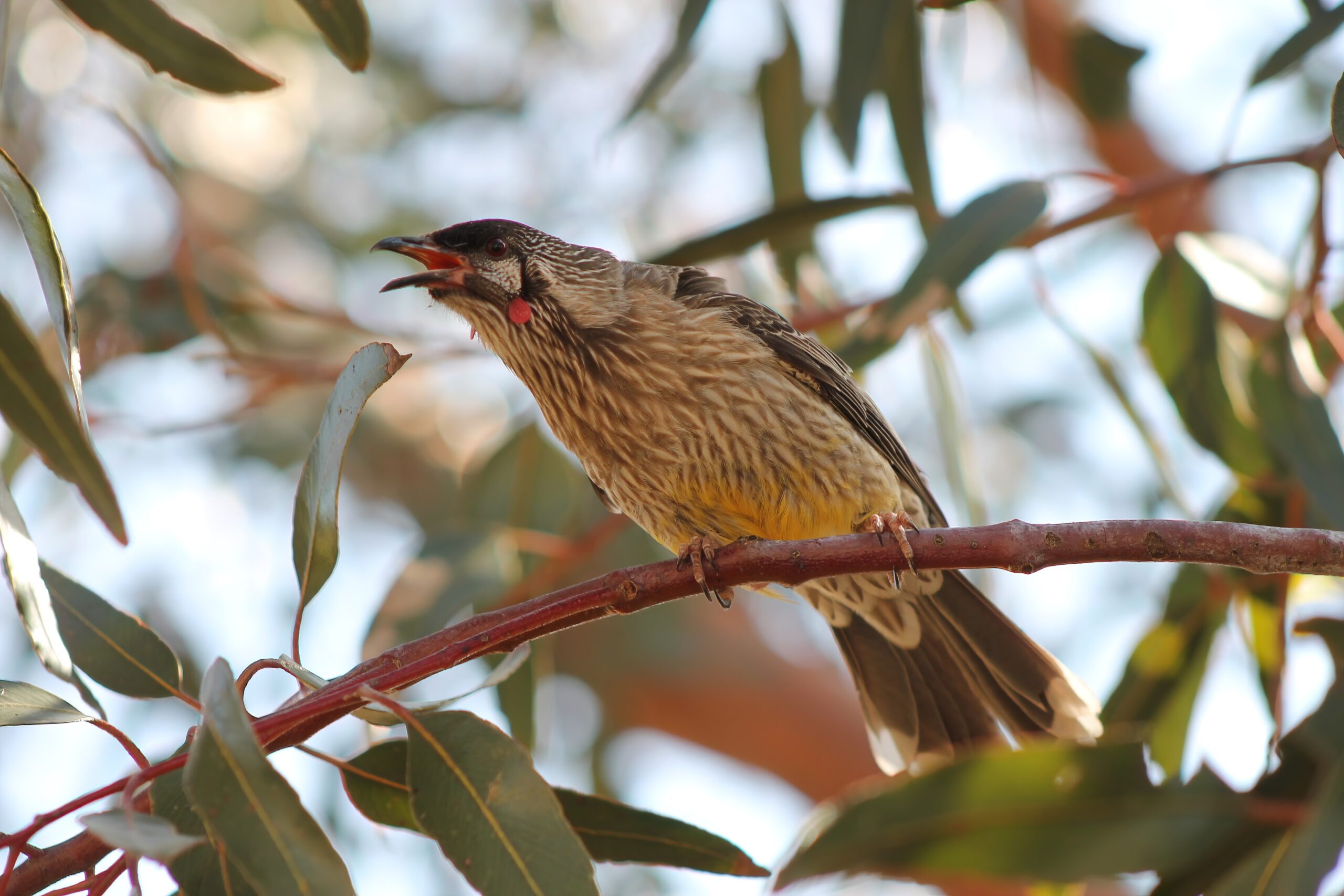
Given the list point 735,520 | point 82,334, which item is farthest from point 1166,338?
point 82,334

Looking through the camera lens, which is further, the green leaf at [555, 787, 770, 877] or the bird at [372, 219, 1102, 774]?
the bird at [372, 219, 1102, 774]

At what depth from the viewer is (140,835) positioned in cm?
137

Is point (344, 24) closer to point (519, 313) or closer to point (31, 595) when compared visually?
point (519, 313)

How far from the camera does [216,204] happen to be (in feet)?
23.5

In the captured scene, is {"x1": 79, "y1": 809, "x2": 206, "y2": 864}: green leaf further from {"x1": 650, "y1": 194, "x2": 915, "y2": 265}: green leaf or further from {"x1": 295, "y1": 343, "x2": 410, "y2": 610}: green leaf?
{"x1": 650, "y1": 194, "x2": 915, "y2": 265}: green leaf

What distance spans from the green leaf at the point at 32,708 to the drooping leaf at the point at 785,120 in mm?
2465

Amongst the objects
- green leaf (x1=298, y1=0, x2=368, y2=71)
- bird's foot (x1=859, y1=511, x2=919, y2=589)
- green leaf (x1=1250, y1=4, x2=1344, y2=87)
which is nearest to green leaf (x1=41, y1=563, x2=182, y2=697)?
green leaf (x1=298, y1=0, x2=368, y2=71)

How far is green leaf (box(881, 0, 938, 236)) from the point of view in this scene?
3.37 metres

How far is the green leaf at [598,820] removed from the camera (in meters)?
1.96

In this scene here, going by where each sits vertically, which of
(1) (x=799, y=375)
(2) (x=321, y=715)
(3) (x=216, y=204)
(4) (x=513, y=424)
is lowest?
(2) (x=321, y=715)

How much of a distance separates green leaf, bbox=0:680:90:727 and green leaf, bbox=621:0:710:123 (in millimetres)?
1818

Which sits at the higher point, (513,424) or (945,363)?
(513,424)

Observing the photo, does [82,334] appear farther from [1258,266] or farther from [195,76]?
[1258,266]

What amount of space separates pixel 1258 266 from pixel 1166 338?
2.42 ft
